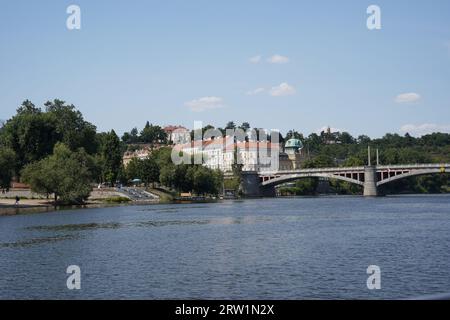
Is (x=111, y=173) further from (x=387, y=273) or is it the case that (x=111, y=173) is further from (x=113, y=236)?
(x=387, y=273)

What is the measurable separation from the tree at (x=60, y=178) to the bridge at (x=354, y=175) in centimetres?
4670

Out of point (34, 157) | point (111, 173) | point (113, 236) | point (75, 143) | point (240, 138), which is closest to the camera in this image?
point (113, 236)

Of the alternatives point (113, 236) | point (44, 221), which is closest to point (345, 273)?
point (113, 236)

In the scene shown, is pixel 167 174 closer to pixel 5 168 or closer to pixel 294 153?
pixel 5 168

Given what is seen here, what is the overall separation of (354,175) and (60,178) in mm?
55985

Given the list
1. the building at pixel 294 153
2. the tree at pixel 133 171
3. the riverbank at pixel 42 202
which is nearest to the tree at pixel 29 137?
the riverbank at pixel 42 202

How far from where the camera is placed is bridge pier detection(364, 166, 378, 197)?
105088 millimetres

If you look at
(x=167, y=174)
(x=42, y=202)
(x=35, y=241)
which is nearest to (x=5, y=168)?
(x=42, y=202)

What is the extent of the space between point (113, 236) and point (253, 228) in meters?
10.3

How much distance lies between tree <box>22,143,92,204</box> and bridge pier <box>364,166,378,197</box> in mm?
48528

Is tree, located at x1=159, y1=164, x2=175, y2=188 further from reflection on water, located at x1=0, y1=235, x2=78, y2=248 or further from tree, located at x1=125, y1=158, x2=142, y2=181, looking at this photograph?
reflection on water, located at x1=0, y1=235, x2=78, y2=248

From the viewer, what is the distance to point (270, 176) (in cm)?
12450

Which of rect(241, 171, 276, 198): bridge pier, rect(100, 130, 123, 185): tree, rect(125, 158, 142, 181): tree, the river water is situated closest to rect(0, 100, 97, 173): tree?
rect(100, 130, 123, 185): tree

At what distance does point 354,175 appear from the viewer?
364ft
